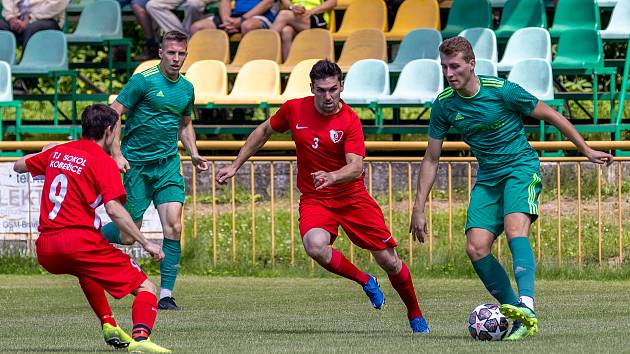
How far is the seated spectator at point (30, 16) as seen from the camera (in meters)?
21.7

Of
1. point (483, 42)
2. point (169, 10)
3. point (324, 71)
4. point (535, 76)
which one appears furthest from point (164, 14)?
point (324, 71)

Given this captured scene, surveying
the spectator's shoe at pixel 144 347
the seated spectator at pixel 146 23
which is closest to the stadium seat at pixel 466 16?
the seated spectator at pixel 146 23

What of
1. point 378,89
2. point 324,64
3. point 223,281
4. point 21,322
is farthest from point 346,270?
point 378,89

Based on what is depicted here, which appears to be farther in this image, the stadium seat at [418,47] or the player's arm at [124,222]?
the stadium seat at [418,47]

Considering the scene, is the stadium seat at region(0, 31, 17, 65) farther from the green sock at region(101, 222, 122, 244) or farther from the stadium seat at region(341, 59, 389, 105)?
the green sock at region(101, 222, 122, 244)

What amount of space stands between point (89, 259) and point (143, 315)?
0.46 meters

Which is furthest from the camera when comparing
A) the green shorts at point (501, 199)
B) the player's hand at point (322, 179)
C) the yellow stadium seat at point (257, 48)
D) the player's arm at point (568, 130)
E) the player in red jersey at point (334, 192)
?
the yellow stadium seat at point (257, 48)

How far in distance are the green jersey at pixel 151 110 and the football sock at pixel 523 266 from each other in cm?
370

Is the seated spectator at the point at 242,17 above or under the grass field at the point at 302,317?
above

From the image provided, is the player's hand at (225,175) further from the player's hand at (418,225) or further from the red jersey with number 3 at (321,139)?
the player's hand at (418,225)

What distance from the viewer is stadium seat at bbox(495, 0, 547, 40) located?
64.3 ft

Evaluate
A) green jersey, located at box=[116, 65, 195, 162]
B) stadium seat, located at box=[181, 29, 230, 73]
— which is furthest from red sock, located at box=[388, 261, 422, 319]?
stadium seat, located at box=[181, 29, 230, 73]

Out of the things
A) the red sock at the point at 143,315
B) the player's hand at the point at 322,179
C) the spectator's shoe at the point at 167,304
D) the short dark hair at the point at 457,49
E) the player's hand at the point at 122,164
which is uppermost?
the short dark hair at the point at 457,49

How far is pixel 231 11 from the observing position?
21.5 meters
